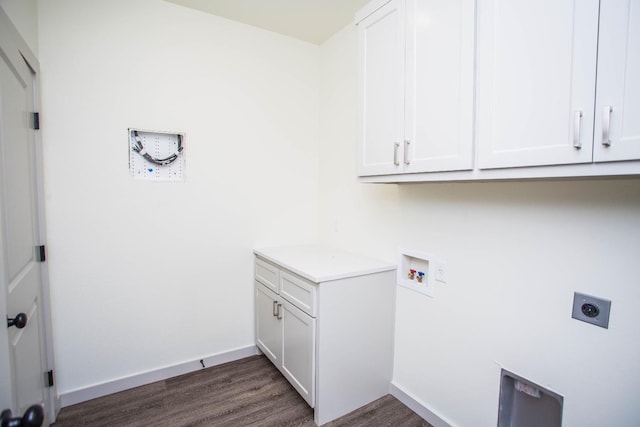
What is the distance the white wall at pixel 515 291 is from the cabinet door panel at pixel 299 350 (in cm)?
64

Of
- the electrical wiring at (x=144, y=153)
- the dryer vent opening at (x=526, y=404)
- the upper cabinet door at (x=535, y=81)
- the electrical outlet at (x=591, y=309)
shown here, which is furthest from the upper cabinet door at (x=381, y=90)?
the electrical wiring at (x=144, y=153)

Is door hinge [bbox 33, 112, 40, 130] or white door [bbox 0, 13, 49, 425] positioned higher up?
door hinge [bbox 33, 112, 40, 130]

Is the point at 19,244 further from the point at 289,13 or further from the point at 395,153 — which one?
the point at 289,13

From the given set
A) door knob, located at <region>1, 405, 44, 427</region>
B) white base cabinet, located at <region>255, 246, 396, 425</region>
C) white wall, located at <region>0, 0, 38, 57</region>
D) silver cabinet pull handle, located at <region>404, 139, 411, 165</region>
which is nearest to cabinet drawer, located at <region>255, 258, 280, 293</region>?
white base cabinet, located at <region>255, 246, 396, 425</region>

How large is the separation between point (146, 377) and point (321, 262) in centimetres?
155

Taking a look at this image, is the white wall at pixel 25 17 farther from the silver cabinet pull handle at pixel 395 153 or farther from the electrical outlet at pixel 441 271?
the electrical outlet at pixel 441 271

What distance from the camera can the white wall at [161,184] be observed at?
2.01 metres

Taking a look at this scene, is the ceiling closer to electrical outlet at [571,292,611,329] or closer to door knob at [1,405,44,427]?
electrical outlet at [571,292,611,329]

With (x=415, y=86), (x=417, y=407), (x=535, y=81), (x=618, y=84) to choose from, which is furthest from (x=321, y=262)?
(x=618, y=84)

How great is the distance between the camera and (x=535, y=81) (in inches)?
44.1

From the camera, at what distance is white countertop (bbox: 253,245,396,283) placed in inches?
74.3

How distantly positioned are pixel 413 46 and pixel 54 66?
2157mm

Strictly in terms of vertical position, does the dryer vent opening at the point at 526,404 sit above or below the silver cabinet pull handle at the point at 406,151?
below

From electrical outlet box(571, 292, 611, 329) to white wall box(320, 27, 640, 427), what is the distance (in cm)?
2
